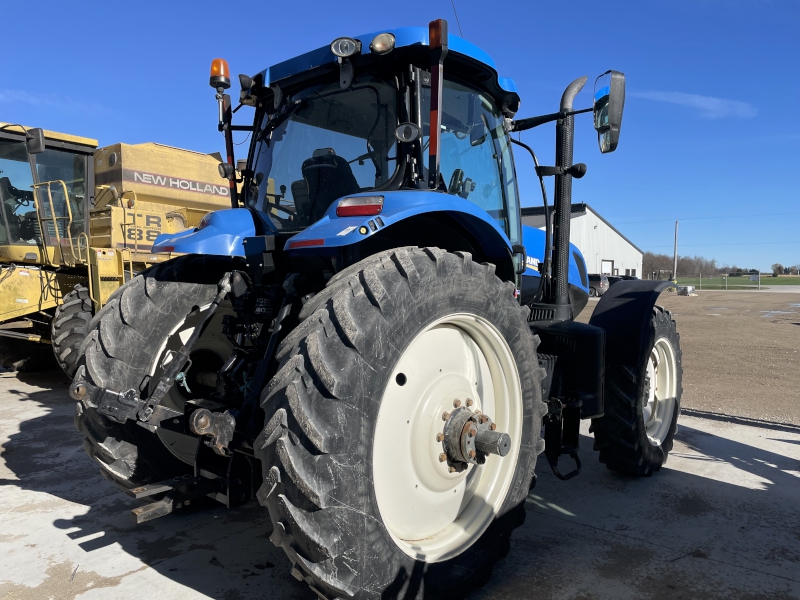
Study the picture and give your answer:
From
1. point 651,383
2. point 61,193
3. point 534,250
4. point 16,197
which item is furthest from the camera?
point 61,193

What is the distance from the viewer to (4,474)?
423 cm

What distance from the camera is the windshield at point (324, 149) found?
2.89m

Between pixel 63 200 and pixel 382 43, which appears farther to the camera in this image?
pixel 63 200

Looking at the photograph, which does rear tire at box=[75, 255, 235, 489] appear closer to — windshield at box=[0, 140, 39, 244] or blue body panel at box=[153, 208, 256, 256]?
blue body panel at box=[153, 208, 256, 256]

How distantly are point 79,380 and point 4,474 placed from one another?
2.21 meters

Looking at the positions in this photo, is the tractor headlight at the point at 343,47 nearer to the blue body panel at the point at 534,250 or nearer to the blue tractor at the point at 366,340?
the blue tractor at the point at 366,340

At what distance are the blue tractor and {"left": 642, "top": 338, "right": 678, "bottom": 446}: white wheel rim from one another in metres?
0.57

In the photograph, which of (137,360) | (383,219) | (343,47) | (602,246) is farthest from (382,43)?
(602,246)

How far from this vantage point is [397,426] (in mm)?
2354

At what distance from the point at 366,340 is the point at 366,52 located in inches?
60.5

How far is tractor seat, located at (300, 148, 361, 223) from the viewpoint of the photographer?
297 cm

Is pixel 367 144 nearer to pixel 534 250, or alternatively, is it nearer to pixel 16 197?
pixel 534 250

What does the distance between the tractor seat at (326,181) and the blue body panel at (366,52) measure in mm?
433

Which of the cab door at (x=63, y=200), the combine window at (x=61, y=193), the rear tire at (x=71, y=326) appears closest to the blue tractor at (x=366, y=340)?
the rear tire at (x=71, y=326)
